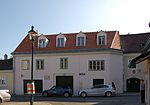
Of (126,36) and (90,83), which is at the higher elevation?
(126,36)

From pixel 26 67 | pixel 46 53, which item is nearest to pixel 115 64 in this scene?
pixel 46 53

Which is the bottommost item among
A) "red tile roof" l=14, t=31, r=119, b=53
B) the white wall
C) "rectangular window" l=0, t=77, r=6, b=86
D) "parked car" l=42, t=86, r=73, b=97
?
"parked car" l=42, t=86, r=73, b=97

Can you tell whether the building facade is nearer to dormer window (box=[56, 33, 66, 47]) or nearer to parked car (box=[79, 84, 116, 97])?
dormer window (box=[56, 33, 66, 47])

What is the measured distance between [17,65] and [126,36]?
58.9 ft

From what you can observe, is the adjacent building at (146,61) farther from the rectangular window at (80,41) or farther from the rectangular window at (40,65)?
the rectangular window at (40,65)

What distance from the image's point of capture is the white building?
47.8m

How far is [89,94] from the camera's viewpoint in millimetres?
42719

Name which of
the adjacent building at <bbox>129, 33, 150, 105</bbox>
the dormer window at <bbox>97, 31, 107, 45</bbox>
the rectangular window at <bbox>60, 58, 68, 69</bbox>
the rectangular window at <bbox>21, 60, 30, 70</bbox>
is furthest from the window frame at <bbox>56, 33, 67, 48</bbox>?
the adjacent building at <bbox>129, 33, 150, 105</bbox>

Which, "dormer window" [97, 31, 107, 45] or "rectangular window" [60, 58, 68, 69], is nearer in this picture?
"dormer window" [97, 31, 107, 45]

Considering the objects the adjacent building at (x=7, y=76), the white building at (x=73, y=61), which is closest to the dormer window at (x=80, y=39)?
the white building at (x=73, y=61)

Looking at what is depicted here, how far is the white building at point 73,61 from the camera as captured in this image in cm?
4784

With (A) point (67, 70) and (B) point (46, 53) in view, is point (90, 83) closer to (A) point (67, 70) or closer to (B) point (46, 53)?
(A) point (67, 70)

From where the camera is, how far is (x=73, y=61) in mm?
49375

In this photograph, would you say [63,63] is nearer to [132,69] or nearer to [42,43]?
[42,43]
